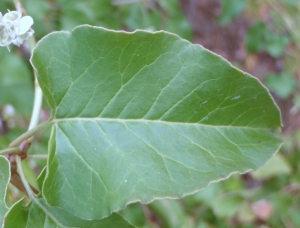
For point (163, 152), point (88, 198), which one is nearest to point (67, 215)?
point (88, 198)

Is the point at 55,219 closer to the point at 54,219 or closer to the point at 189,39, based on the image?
the point at 54,219

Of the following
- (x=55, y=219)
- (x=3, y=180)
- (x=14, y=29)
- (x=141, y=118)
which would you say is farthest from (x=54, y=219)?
(x=14, y=29)

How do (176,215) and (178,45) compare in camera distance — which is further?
(176,215)

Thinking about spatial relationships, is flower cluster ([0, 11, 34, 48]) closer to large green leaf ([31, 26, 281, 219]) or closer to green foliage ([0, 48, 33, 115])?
large green leaf ([31, 26, 281, 219])

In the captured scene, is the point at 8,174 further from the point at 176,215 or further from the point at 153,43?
the point at 176,215

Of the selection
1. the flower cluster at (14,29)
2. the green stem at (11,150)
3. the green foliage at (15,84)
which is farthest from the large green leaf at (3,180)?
the green foliage at (15,84)
